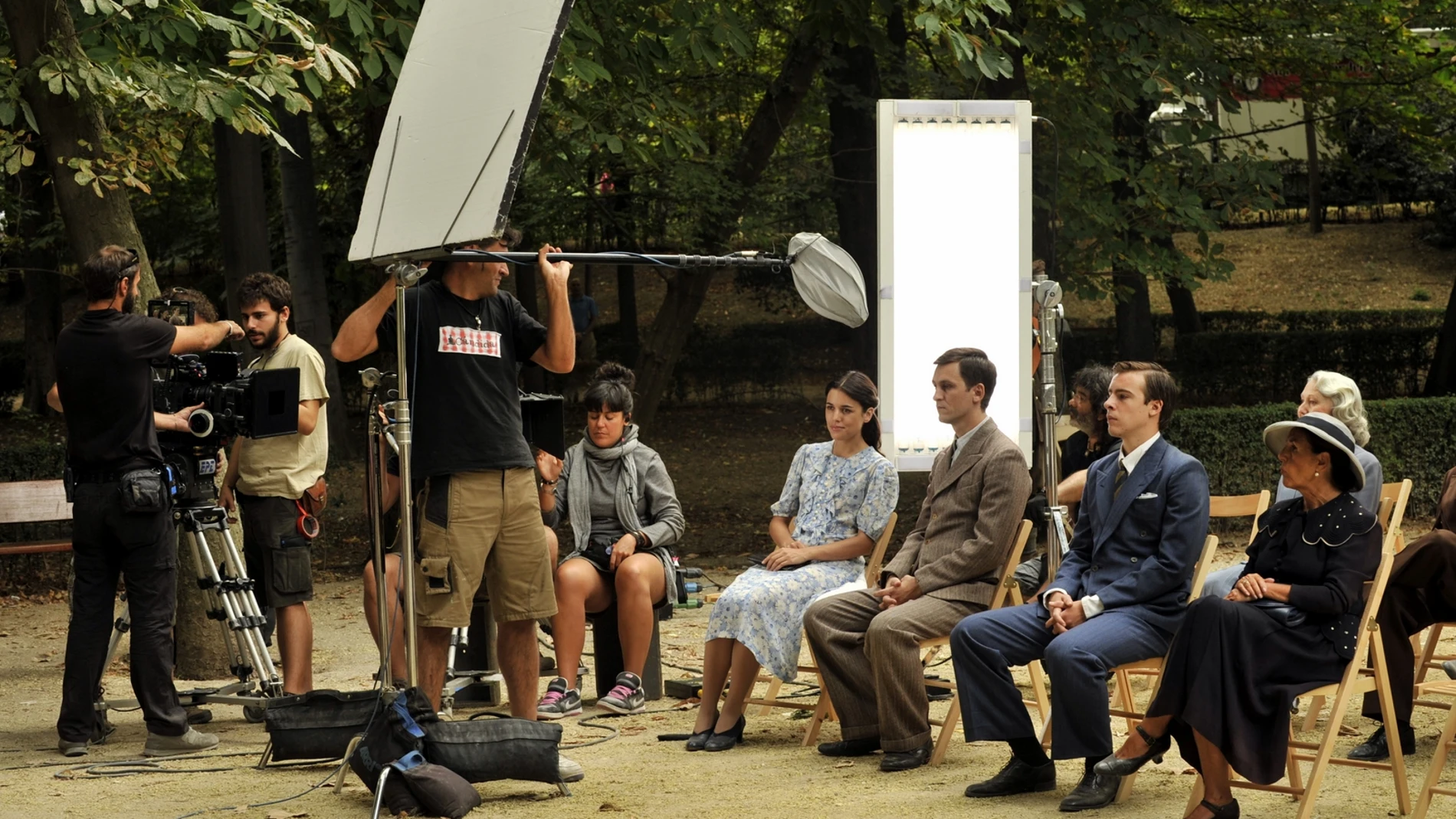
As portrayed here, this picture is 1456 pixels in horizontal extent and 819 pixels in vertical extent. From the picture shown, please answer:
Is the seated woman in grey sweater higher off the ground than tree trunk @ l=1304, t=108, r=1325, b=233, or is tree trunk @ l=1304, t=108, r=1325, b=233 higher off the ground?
tree trunk @ l=1304, t=108, r=1325, b=233

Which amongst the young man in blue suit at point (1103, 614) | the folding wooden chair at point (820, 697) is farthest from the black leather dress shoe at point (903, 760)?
the folding wooden chair at point (820, 697)

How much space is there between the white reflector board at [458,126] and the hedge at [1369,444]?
867 centimetres

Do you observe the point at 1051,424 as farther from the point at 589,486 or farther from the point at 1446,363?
the point at 1446,363

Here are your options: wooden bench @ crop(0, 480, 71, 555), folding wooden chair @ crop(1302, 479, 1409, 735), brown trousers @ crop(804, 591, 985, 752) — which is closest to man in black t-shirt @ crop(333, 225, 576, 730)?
brown trousers @ crop(804, 591, 985, 752)

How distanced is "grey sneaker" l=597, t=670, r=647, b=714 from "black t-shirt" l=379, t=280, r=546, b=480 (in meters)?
1.81

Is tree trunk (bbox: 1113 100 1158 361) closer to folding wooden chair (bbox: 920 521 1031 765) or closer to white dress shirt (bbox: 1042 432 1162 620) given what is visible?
folding wooden chair (bbox: 920 521 1031 765)

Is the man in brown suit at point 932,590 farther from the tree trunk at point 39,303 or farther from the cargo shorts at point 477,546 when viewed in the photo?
the tree trunk at point 39,303

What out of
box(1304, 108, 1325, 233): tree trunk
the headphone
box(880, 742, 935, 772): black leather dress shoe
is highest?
box(1304, 108, 1325, 233): tree trunk

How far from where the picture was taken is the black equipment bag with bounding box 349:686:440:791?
513 centimetres

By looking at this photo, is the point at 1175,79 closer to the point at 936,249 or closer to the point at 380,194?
the point at 936,249

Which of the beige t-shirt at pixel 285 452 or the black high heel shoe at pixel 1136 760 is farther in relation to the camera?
the beige t-shirt at pixel 285 452

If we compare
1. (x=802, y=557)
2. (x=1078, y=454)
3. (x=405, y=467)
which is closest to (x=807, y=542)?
(x=802, y=557)

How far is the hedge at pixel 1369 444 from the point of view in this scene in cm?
1270

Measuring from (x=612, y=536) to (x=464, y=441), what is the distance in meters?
1.86
